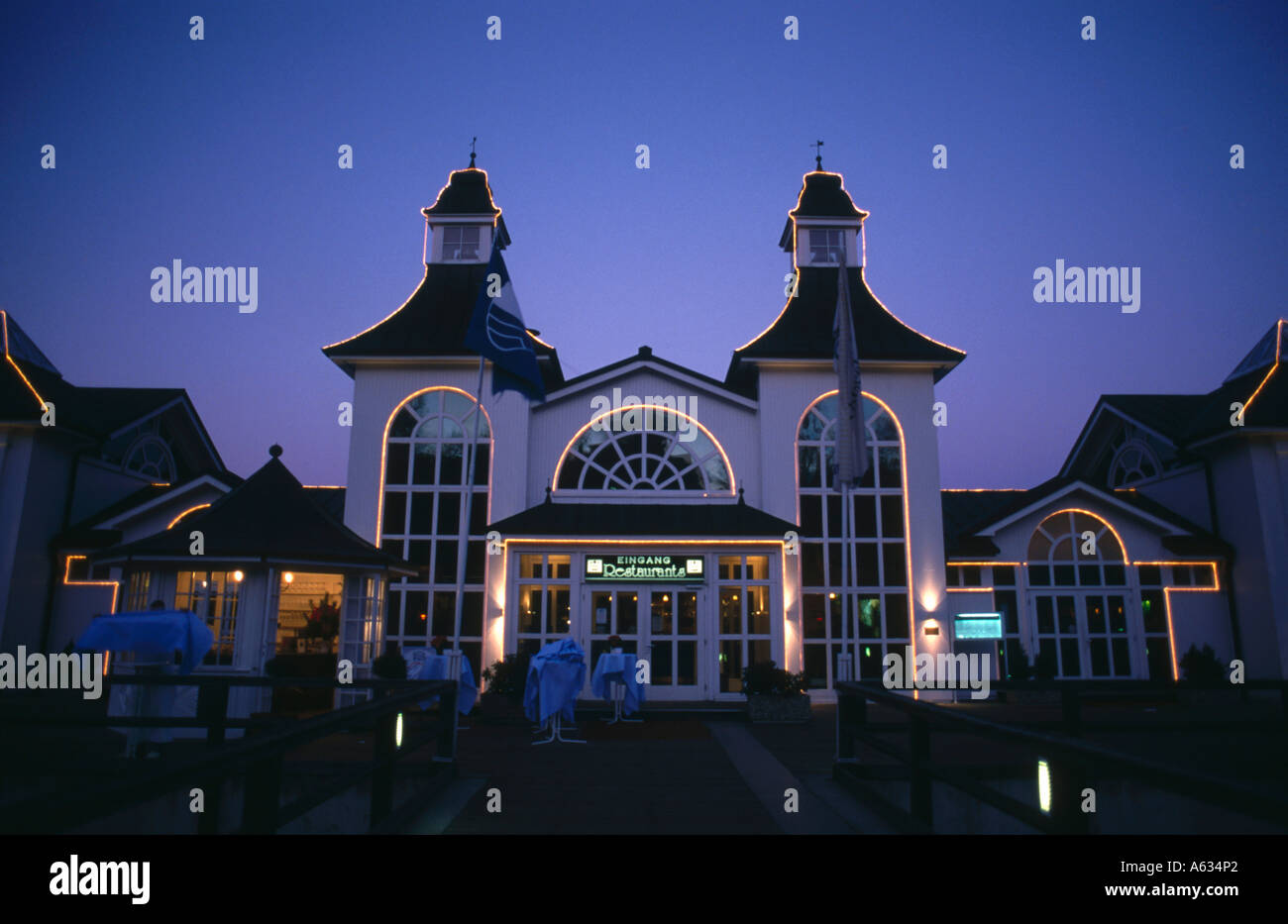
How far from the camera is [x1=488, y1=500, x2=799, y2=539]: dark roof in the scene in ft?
50.1

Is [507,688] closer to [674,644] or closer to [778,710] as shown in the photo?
[674,644]

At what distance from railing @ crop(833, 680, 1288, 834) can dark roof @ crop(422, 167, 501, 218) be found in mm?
15481

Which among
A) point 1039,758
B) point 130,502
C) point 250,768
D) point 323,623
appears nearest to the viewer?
point 250,768

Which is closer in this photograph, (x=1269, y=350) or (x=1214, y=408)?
(x=1214, y=408)

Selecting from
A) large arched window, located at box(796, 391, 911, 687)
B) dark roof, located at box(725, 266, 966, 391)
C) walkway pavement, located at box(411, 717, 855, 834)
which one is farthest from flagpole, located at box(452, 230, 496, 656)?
large arched window, located at box(796, 391, 911, 687)

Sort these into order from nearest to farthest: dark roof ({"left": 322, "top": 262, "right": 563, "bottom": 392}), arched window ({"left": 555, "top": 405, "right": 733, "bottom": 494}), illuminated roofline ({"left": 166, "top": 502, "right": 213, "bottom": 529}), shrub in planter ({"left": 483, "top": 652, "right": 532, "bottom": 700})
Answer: shrub in planter ({"left": 483, "top": 652, "right": 532, "bottom": 700}) < dark roof ({"left": 322, "top": 262, "right": 563, "bottom": 392}) < arched window ({"left": 555, "top": 405, "right": 733, "bottom": 494}) < illuminated roofline ({"left": 166, "top": 502, "right": 213, "bottom": 529})

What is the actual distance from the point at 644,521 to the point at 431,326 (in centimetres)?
664

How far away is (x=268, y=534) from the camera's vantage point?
41.1 ft

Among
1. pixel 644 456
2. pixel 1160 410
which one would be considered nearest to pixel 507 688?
pixel 644 456

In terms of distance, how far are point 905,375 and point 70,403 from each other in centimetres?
1925

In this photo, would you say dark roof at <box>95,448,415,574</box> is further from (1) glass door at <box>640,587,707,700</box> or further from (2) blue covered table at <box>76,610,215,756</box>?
(1) glass door at <box>640,587,707,700</box>

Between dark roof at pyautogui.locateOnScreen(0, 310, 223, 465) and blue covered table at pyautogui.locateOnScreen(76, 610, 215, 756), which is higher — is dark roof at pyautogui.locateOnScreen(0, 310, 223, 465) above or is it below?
above
